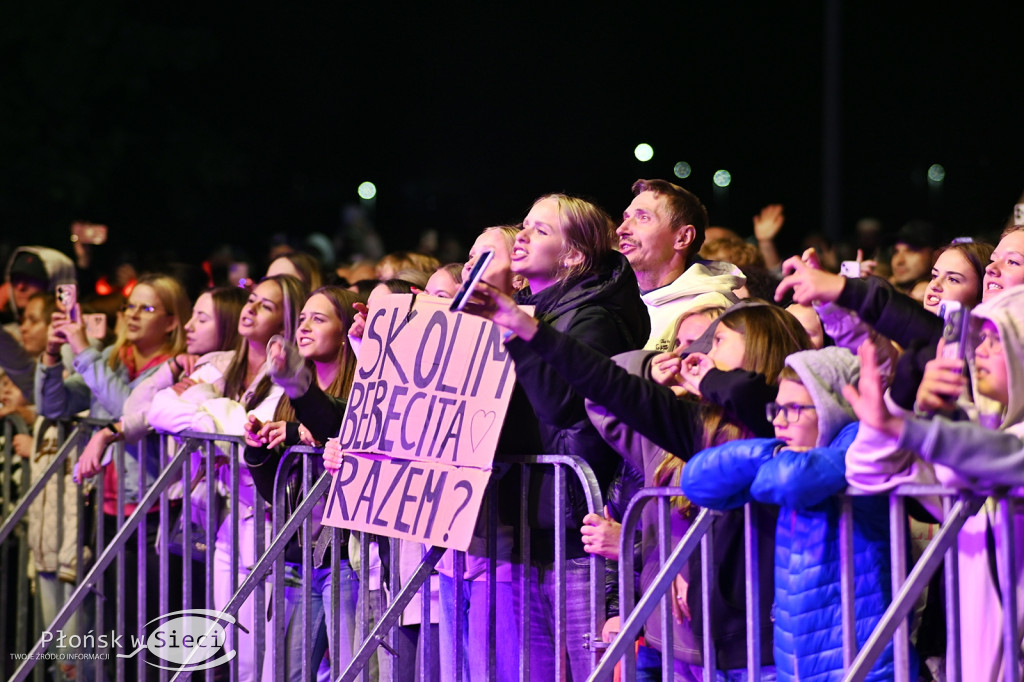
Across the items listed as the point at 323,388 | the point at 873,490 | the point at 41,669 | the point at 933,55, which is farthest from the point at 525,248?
the point at 933,55

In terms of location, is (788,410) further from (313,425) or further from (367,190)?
(367,190)

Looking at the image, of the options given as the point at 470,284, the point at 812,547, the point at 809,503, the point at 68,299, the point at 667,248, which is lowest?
the point at 812,547

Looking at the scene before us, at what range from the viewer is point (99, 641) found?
23.1 ft

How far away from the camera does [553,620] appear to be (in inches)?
194

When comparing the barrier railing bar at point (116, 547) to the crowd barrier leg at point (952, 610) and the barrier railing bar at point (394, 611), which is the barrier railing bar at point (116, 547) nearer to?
the barrier railing bar at point (394, 611)

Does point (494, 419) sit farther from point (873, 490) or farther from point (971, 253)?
point (971, 253)

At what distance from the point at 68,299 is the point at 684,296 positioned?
143 inches

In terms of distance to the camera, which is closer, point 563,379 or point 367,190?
point 563,379

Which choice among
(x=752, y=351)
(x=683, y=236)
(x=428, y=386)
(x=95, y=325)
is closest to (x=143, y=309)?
(x=95, y=325)

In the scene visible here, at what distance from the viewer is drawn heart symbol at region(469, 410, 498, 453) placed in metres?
4.84

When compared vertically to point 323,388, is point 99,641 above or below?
below

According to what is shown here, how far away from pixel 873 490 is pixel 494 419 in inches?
61.6

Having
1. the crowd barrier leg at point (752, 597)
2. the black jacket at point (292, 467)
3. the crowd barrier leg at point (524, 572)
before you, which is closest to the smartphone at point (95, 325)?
the black jacket at point (292, 467)

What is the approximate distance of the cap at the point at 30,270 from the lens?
996 cm
